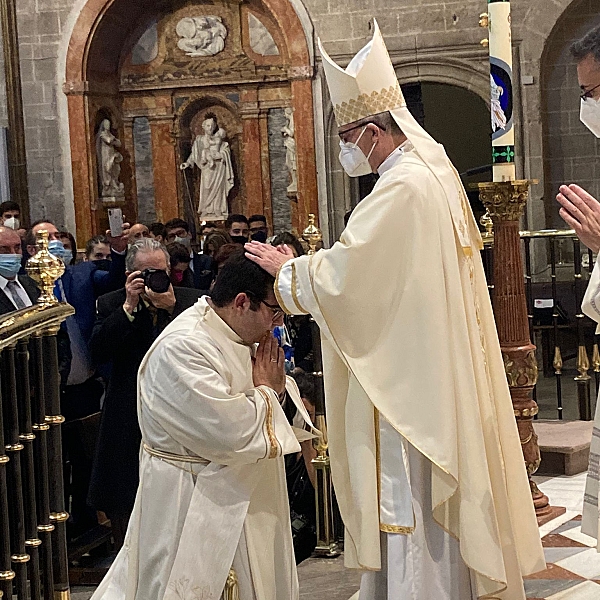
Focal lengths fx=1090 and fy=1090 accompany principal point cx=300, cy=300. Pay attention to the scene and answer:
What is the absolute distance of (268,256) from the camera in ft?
11.1

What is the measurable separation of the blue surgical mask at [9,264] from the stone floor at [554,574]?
1482 millimetres

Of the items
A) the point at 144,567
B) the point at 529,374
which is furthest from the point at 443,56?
the point at 144,567

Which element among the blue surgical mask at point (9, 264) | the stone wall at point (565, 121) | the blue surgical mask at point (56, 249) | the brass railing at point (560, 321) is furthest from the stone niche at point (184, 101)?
the blue surgical mask at point (9, 264)

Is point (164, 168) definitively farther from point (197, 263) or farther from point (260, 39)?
point (197, 263)

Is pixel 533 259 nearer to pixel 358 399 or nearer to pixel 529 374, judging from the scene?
pixel 529 374

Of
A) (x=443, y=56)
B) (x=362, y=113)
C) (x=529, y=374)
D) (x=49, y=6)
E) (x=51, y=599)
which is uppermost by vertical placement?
(x=49, y=6)

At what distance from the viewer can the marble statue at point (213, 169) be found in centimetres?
1434

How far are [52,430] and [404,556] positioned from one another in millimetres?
1253

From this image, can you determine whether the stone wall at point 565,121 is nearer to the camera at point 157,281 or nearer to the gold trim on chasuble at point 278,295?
the camera at point 157,281

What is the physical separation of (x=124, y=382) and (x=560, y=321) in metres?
5.69

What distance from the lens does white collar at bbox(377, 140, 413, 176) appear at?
138 inches

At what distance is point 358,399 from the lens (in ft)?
11.5

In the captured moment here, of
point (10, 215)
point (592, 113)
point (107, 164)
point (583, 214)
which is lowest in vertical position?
point (583, 214)

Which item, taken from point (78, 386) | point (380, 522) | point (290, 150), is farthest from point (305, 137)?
point (380, 522)
